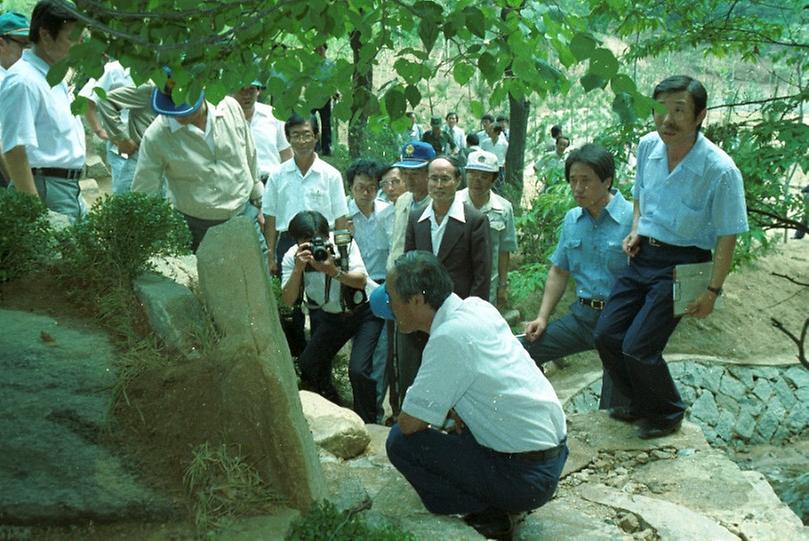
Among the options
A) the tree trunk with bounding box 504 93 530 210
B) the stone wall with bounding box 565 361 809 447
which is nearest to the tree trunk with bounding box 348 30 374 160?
the tree trunk with bounding box 504 93 530 210

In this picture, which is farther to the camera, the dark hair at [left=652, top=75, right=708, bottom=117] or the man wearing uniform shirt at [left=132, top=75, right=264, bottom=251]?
the man wearing uniform shirt at [left=132, top=75, right=264, bottom=251]

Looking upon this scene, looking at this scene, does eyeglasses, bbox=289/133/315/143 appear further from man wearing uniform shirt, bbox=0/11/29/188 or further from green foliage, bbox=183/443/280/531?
green foliage, bbox=183/443/280/531

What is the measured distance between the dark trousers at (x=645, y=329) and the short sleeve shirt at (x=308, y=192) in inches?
92.4

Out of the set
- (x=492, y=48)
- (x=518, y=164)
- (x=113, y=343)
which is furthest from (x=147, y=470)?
(x=518, y=164)

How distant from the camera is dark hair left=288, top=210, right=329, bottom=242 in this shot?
6.08 m

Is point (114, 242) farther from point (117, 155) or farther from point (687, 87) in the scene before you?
point (687, 87)

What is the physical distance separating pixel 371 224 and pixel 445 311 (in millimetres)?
2953

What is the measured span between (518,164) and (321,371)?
341 inches

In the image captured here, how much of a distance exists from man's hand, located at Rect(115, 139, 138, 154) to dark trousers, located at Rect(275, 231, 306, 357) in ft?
4.13

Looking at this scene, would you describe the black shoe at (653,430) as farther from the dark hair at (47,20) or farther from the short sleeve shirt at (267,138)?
the dark hair at (47,20)

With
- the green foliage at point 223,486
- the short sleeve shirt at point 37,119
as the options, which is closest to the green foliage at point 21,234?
the short sleeve shirt at point 37,119

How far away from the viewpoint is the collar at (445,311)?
4207mm

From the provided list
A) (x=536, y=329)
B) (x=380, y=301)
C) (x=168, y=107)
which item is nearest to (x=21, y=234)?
(x=168, y=107)

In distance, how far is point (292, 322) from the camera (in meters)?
7.22
